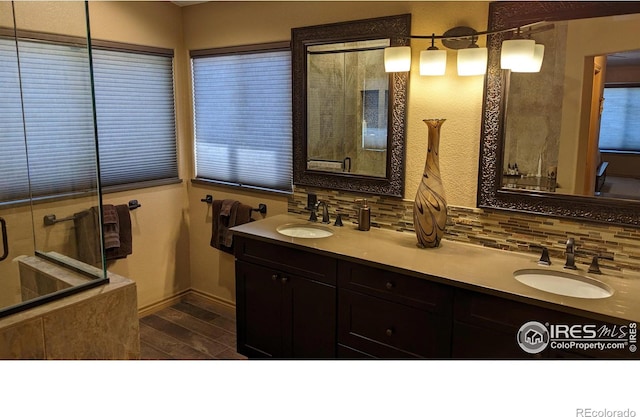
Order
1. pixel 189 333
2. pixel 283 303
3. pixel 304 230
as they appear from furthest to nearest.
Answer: pixel 189 333
pixel 304 230
pixel 283 303

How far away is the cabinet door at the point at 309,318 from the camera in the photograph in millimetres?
2518

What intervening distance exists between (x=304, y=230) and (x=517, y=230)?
1203 millimetres

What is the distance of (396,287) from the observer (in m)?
2.25

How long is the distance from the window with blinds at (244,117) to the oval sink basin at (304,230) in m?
0.46

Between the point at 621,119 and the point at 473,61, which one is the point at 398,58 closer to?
the point at 473,61

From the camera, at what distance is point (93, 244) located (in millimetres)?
2051

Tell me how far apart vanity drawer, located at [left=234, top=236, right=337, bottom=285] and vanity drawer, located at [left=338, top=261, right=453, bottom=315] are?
0.09 metres

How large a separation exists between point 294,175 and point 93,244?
1.46m

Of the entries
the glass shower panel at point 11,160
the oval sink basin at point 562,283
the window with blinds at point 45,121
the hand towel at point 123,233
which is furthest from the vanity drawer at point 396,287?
the hand towel at point 123,233

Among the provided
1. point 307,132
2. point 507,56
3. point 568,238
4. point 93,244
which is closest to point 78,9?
point 93,244

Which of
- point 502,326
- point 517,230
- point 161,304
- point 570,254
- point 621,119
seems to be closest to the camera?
point 502,326

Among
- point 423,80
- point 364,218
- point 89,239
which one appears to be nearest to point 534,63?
point 423,80

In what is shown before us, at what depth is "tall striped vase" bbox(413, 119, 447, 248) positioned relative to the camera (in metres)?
2.44

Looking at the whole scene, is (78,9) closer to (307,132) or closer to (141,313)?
(307,132)
